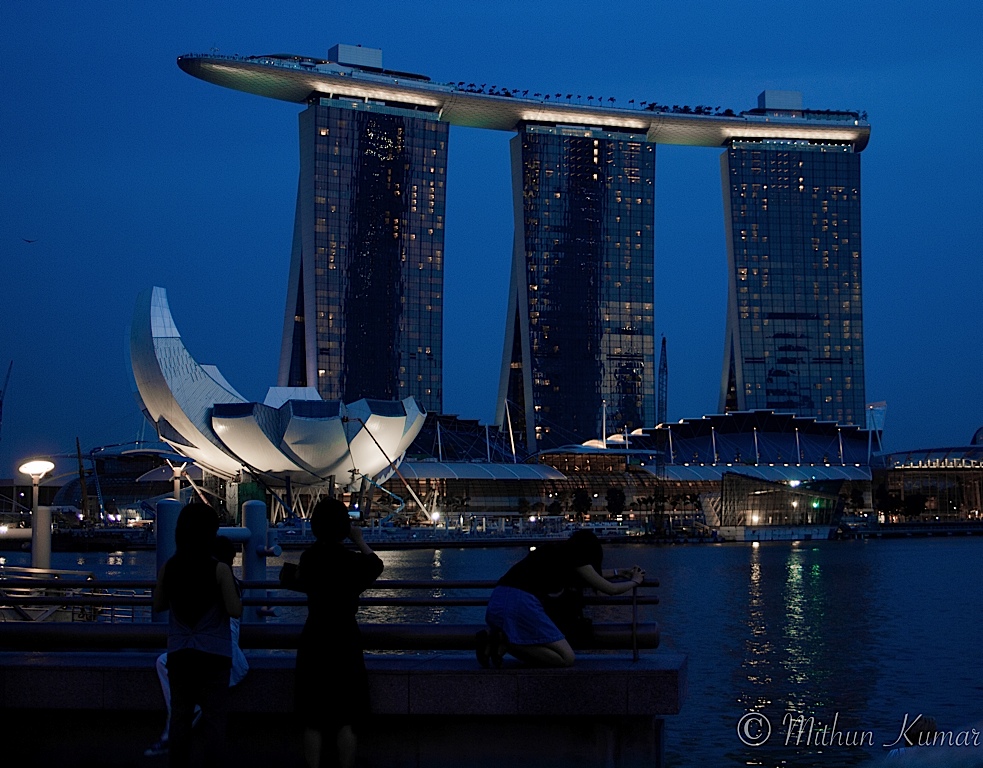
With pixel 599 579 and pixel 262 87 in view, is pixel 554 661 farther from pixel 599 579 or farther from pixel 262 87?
pixel 262 87

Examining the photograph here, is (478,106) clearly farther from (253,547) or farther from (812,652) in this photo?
(253,547)

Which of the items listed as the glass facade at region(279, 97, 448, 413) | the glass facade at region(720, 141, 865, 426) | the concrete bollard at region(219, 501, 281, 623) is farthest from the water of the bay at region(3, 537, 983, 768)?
the glass facade at region(720, 141, 865, 426)

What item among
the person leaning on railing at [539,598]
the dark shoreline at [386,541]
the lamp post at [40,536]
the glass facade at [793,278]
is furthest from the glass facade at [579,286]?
the person leaning on railing at [539,598]

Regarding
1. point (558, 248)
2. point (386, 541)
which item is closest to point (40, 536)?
point (386, 541)

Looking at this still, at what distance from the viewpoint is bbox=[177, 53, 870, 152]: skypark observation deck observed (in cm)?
12575

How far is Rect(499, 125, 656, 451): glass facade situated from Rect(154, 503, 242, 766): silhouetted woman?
399 ft

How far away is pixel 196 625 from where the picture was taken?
25.8ft

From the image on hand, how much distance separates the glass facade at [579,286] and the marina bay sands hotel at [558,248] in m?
0.19

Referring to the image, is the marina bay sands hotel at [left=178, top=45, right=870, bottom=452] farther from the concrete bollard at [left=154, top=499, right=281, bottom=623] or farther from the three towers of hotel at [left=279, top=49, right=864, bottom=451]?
the concrete bollard at [left=154, top=499, right=281, bottom=623]

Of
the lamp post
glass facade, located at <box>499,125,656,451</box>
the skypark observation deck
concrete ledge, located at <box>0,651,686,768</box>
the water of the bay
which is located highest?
the skypark observation deck

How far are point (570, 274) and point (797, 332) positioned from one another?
24.7 m

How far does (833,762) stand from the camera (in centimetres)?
1369

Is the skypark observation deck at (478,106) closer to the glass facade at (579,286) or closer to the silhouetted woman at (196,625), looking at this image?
the glass facade at (579,286)

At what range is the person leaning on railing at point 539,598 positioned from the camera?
8469mm
